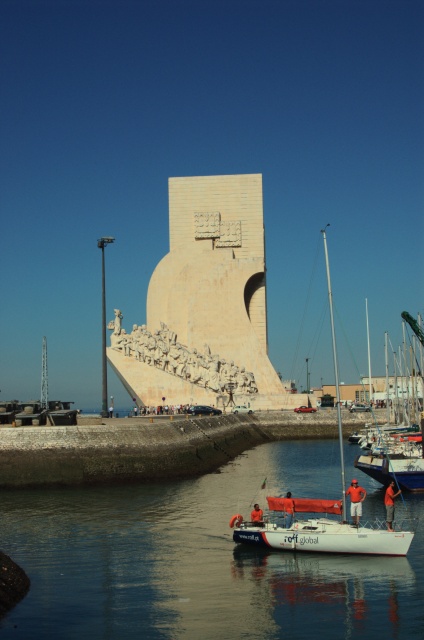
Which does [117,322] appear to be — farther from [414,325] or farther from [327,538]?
[327,538]

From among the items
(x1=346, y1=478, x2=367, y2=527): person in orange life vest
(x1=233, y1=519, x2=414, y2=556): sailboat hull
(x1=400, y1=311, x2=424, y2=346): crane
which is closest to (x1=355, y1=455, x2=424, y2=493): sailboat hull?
(x1=346, y1=478, x2=367, y2=527): person in orange life vest

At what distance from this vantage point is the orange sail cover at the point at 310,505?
1345 cm

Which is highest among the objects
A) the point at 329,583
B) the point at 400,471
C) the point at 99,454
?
the point at 99,454

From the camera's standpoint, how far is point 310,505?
1369cm

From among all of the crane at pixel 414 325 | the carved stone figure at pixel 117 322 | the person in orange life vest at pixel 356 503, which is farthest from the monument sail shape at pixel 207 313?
the person in orange life vest at pixel 356 503

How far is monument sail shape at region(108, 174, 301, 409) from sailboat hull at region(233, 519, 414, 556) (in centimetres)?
3120

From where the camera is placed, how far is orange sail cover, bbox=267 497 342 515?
→ 13445 millimetres

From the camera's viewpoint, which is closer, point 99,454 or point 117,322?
point 99,454

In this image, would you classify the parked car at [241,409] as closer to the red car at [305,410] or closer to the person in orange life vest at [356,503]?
the red car at [305,410]

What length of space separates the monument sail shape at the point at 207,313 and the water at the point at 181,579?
2630cm

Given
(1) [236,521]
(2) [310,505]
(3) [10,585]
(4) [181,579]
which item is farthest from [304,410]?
(3) [10,585]

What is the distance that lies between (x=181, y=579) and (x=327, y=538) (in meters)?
2.59

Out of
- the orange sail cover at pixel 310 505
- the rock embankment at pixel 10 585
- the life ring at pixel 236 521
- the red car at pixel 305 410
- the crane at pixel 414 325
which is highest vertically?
the crane at pixel 414 325

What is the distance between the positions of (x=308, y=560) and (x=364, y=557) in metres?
0.86
